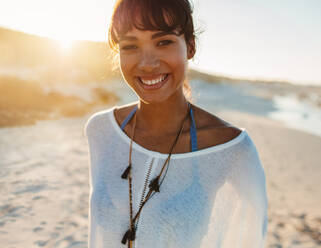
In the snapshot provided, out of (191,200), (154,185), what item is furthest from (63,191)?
(191,200)

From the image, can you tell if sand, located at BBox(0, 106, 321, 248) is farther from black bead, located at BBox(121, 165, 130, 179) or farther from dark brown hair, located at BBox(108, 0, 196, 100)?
dark brown hair, located at BBox(108, 0, 196, 100)

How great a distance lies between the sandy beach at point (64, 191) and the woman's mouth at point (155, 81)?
9.19 feet

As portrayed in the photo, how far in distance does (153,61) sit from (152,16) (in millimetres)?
211

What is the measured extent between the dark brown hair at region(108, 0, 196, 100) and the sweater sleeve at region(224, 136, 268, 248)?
27.3 inches

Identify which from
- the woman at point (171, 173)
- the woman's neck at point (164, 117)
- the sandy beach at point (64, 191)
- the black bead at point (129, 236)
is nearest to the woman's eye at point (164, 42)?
the woman at point (171, 173)

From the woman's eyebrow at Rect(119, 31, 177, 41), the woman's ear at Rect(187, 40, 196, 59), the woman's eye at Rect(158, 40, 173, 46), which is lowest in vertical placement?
the woman's ear at Rect(187, 40, 196, 59)

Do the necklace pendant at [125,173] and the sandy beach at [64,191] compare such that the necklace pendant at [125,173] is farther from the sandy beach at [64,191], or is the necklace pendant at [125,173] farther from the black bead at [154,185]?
the sandy beach at [64,191]

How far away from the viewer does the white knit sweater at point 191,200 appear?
3.92ft

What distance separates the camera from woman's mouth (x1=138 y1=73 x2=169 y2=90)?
4.12 feet

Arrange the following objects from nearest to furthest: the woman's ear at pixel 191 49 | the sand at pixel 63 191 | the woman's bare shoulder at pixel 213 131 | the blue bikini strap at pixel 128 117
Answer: the woman's bare shoulder at pixel 213 131
the woman's ear at pixel 191 49
the blue bikini strap at pixel 128 117
the sand at pixel 63 191

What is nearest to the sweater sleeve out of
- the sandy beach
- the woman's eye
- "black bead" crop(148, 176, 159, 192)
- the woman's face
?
"black bead" crop(148, 176, 159, 192)

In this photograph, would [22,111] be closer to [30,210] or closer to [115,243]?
[30,210]

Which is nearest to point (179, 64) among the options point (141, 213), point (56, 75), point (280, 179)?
point (141, 213)

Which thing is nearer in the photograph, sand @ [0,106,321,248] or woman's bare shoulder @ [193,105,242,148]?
woman's bare shoulder @ [193,105,242,148]
